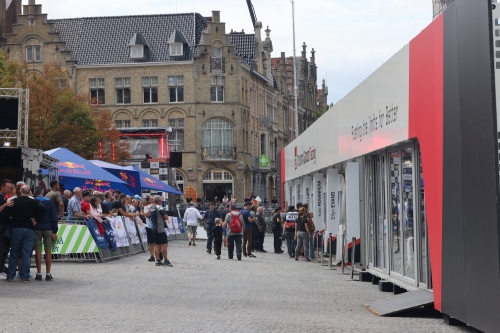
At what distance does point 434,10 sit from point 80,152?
105 feet

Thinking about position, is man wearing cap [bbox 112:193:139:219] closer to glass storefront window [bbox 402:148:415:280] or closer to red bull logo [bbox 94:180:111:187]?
red bull logo [bbox 94:180:111:187]

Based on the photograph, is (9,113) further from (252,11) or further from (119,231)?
(252,11)

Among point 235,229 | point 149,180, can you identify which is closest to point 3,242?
point 235,229

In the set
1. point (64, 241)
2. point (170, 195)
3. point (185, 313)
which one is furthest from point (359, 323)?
point (170, 195)

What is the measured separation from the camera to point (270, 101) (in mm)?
90250

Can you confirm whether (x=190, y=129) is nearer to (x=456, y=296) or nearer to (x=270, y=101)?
Answer: (x=270, y=101)

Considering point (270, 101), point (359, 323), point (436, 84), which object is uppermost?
point (270, 101)

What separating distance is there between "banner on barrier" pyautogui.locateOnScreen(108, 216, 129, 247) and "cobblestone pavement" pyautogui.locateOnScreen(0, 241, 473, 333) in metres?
3.79

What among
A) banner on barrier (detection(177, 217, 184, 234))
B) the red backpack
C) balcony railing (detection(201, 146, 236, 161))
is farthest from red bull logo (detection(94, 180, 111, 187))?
balcony railing (detection(201, 146, 236, 161))

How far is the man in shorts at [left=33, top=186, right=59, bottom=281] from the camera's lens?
19156mm

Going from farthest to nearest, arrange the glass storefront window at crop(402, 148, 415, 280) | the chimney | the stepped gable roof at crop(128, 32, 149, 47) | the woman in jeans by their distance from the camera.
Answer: the chimney, the stepped gable roof at crop(128, 32, 149, 47), the woman in jeans, the glass storefront window at crop(402, 148, 415, 280)

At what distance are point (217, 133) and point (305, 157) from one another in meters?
42.5

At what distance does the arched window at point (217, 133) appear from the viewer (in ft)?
245

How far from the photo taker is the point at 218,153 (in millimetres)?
74375
